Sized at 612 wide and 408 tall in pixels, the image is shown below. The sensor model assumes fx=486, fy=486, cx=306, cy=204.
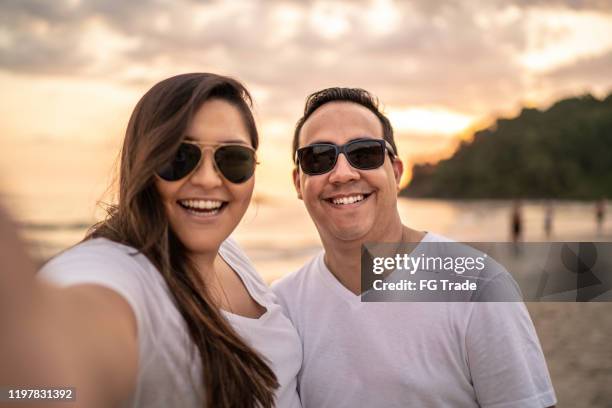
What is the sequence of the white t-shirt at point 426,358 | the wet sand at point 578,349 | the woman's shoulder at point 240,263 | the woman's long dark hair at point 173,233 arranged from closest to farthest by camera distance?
the woman's long dark hair at point 173,233 < the white t-shirt at point 426,358 < the woman's shoulder at point 240,263 < the wet sand at point 578,349

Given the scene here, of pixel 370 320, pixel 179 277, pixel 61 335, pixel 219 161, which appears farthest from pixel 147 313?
pixel 370 320

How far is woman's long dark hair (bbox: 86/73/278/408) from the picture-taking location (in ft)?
6.48

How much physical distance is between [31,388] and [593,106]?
132894mm

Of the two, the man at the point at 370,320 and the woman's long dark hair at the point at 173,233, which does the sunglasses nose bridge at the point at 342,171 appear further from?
the woman's long dark hair at the point at 173,233

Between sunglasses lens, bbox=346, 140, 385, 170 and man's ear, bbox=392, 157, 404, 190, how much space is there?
0.85 feet

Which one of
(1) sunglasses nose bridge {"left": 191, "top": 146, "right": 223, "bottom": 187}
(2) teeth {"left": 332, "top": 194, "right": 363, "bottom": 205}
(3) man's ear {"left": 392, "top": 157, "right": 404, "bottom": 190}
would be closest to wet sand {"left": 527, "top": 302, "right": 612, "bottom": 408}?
(3) man's ear {"left": 392, "top": 157, "right": 404, "bottom": 190}

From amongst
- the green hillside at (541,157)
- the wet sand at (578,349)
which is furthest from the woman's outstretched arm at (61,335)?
the green hillside at (541,157)

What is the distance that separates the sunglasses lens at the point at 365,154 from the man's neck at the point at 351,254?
45 cm

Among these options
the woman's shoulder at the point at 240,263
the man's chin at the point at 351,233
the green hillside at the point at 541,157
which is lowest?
the woman's shoulder at the point at 240,263

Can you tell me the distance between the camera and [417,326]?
2789 mm

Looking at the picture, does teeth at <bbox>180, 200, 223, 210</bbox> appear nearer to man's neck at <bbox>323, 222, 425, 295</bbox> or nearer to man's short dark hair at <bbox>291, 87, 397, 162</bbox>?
man's neck at <bbox>323, 222, 425, 295</bbox>

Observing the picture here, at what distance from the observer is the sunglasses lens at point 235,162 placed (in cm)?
235

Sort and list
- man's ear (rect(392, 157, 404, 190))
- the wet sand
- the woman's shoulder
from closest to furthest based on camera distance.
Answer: the woman's shoulder
man's ear (rect(392, 157, 404, 190))
the wet sand

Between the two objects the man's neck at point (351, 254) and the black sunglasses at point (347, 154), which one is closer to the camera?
the man's neck at point (351, 254)
